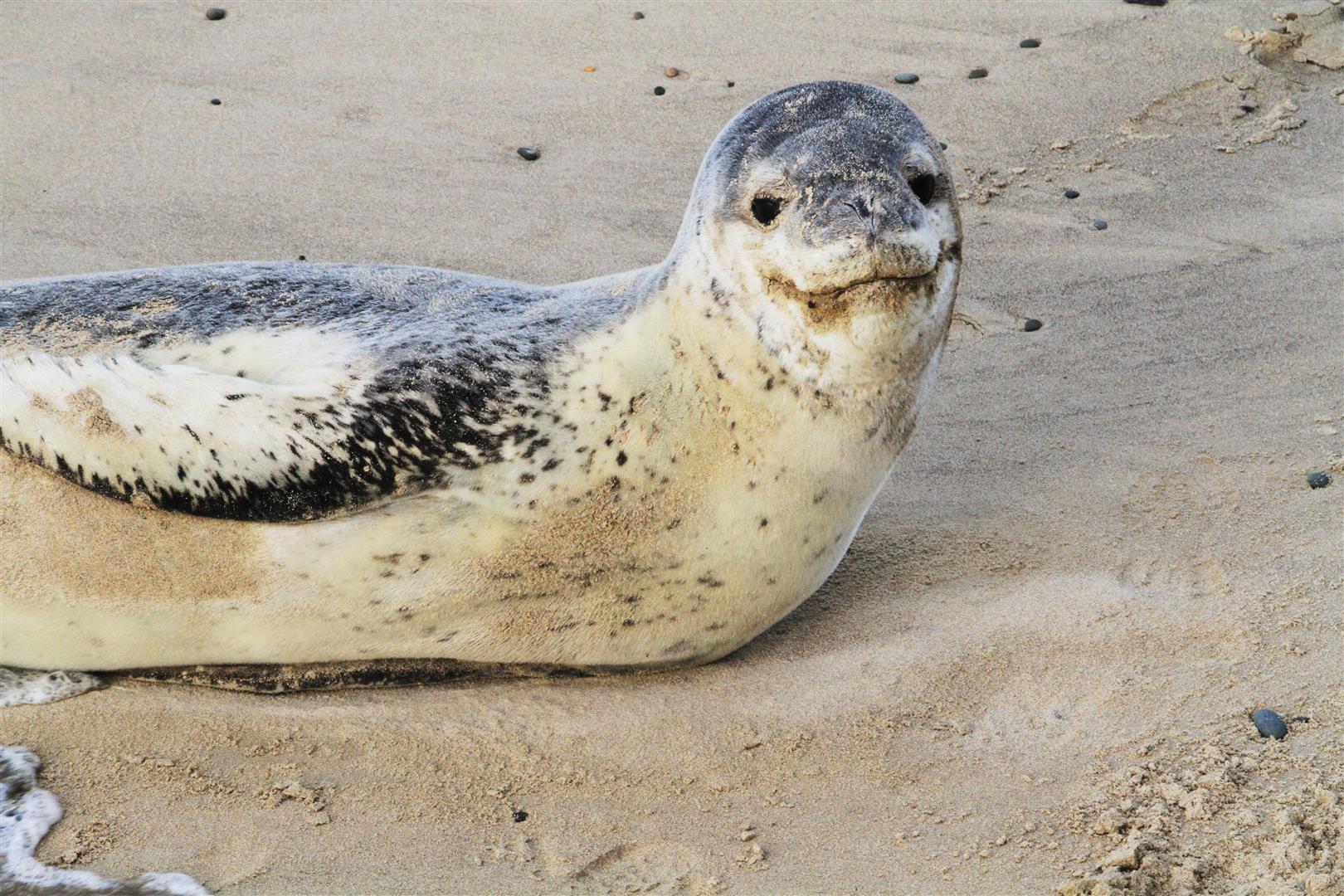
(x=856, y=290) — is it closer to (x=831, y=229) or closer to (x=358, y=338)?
(x=831, y=229)

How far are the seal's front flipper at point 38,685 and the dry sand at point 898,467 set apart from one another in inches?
2.4

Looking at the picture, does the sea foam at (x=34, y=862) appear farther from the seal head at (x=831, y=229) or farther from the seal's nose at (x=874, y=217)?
the seal's nose at (x=874, y=217)

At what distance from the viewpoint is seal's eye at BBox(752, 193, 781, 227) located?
10.0 ft

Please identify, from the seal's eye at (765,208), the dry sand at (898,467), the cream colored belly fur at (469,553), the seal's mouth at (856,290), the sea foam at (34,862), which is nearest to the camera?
the sea foam at (34,862)

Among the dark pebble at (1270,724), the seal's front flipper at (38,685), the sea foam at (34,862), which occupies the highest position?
the dark pebble at (1270,724)

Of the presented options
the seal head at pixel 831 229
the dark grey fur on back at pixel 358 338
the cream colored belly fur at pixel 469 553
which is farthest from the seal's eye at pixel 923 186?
the dark grey fur on back at pixel 358 338

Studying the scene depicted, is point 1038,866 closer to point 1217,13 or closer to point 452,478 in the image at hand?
point 452,478

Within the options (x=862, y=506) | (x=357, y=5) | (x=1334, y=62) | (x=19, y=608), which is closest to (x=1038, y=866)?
(x=862, y=506)

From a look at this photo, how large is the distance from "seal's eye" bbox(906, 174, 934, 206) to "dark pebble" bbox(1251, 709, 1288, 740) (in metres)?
1.23

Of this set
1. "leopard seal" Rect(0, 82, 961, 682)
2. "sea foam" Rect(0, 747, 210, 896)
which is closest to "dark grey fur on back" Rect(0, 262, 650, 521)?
"leopard seal" Rect(0, 82, 961, 682)

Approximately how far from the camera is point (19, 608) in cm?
326

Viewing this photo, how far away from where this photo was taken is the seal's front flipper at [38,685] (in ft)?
10.6

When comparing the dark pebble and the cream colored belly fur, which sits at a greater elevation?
the cream colored belly fur

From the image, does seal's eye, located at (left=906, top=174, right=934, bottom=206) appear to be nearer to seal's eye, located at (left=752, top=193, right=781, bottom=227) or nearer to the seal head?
the seal head
